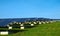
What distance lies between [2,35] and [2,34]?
82cm

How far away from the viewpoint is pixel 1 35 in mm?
32250

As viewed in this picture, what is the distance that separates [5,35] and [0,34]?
4.51ft

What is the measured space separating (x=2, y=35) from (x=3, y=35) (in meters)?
0.26

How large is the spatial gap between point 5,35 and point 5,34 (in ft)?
2.80

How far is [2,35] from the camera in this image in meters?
32.4

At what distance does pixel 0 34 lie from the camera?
110 ft

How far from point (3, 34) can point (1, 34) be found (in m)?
0.33

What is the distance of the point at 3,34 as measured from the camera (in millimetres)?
33156

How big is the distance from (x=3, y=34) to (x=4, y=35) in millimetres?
825

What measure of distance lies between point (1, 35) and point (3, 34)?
93 centimetres

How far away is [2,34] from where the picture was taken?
33250mm

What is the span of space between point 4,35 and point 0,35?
2.18 ft

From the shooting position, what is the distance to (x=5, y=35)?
32.4 metres

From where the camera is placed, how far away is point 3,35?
106 ft
